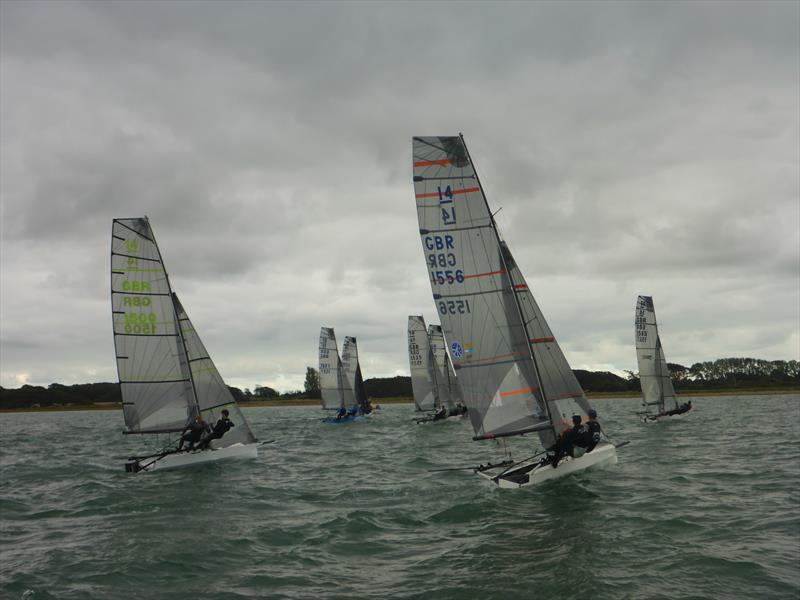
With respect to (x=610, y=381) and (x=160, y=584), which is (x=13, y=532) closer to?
(x=160, y=584)

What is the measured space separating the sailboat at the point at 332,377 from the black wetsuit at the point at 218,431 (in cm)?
3007

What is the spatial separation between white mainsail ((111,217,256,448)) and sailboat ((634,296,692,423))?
30.9 metres

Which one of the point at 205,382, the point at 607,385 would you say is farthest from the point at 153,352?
the point at 607,385

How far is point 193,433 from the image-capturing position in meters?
24.2

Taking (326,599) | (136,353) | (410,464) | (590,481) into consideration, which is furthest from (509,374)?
(136,353)

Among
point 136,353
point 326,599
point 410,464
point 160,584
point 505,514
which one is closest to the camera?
point 326,599

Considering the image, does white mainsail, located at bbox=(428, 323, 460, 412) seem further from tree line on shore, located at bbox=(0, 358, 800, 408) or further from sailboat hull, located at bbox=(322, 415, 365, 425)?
tree line on shore, located at bbox=(0, 358, 800, 408)

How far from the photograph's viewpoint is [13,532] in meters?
14.0

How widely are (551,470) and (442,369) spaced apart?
3974 cm

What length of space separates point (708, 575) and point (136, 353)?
21893 mm

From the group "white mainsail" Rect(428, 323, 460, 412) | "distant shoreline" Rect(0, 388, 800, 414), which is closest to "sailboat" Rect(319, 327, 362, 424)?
"white mainsail" Rect(428, 323, 460, 412)

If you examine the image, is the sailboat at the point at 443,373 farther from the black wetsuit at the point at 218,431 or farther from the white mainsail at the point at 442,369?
the black wetsuit at the point at 218,431

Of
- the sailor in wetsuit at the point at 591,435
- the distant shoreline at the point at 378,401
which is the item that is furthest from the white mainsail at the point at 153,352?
the distant shoreline at the point at 378,401

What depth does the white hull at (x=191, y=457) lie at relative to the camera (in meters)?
23.0
